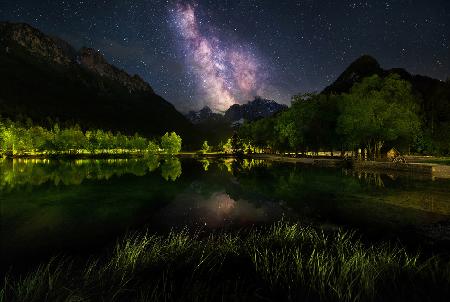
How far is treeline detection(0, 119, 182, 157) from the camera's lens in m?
140

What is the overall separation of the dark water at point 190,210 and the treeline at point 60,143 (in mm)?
113866

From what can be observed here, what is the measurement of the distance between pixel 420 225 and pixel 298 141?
230ft

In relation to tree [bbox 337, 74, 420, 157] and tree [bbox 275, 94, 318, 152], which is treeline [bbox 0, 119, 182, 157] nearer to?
tree [bbox 275, 94, 318, 152]

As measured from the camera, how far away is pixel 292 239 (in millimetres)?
14273

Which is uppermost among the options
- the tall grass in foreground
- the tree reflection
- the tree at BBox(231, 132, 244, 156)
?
the tree at BBox(231, 132, 244, 156)

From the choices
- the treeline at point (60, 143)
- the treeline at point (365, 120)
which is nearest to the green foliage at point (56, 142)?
the treeline at point (60, 143)

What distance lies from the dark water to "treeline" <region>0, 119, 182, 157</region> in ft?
374

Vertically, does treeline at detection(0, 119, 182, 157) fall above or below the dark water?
above

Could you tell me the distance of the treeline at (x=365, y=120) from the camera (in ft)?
212

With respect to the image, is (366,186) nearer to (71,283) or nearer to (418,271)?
(418,271)

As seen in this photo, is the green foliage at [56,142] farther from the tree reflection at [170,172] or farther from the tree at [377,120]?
the tree at [377,120]

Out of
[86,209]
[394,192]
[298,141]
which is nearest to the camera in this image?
[86,209]

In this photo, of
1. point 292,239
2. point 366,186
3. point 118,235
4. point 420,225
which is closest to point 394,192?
point 366,186

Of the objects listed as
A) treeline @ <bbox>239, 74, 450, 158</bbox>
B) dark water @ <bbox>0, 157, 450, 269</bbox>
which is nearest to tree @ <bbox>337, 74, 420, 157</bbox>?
treeline @ <bbox>239, 74, 450, 158</bbox>
